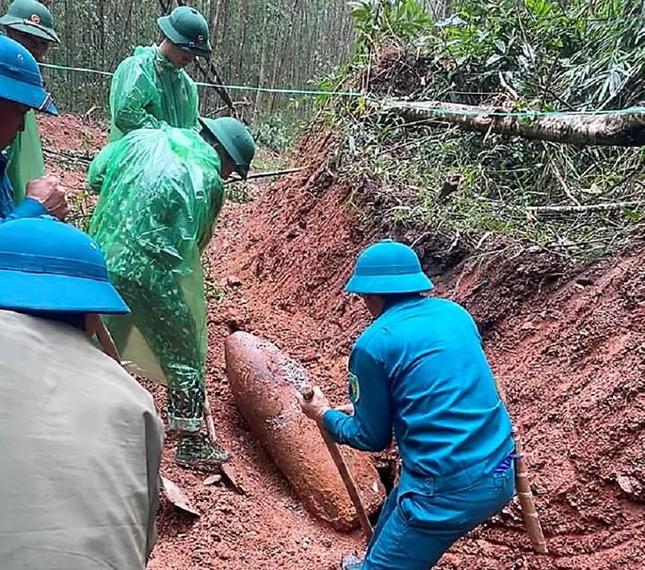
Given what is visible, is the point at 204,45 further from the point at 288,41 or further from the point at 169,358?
the point at 288,41

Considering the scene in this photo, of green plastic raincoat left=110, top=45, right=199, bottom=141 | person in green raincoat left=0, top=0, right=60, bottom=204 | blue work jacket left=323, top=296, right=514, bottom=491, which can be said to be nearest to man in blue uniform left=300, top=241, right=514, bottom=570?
blue work jacket left=323, top=296, right=514, bottom=491

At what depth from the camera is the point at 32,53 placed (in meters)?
3.59

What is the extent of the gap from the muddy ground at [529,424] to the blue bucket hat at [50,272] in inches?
65.7

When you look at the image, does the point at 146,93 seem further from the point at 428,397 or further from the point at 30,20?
the point at 428,397

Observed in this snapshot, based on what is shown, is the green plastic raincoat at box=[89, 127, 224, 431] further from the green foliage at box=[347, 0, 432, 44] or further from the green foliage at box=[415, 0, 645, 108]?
the green foliage at box=[347, 0, 432, 44]

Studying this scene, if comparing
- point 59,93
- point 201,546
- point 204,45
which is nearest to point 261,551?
point 201,546

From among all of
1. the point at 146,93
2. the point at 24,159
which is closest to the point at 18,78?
the point at 24,159

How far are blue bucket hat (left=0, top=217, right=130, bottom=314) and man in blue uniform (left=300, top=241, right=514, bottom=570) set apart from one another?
3.56ft

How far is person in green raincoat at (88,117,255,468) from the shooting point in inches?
117

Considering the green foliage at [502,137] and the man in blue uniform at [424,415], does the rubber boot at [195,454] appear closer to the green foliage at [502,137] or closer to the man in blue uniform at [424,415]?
the man in blue uniform at [424,415]

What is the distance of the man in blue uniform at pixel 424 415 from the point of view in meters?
2.29

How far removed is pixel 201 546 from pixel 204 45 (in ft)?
7.81

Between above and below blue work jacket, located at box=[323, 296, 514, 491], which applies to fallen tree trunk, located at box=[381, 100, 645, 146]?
above

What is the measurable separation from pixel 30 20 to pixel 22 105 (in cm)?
179
